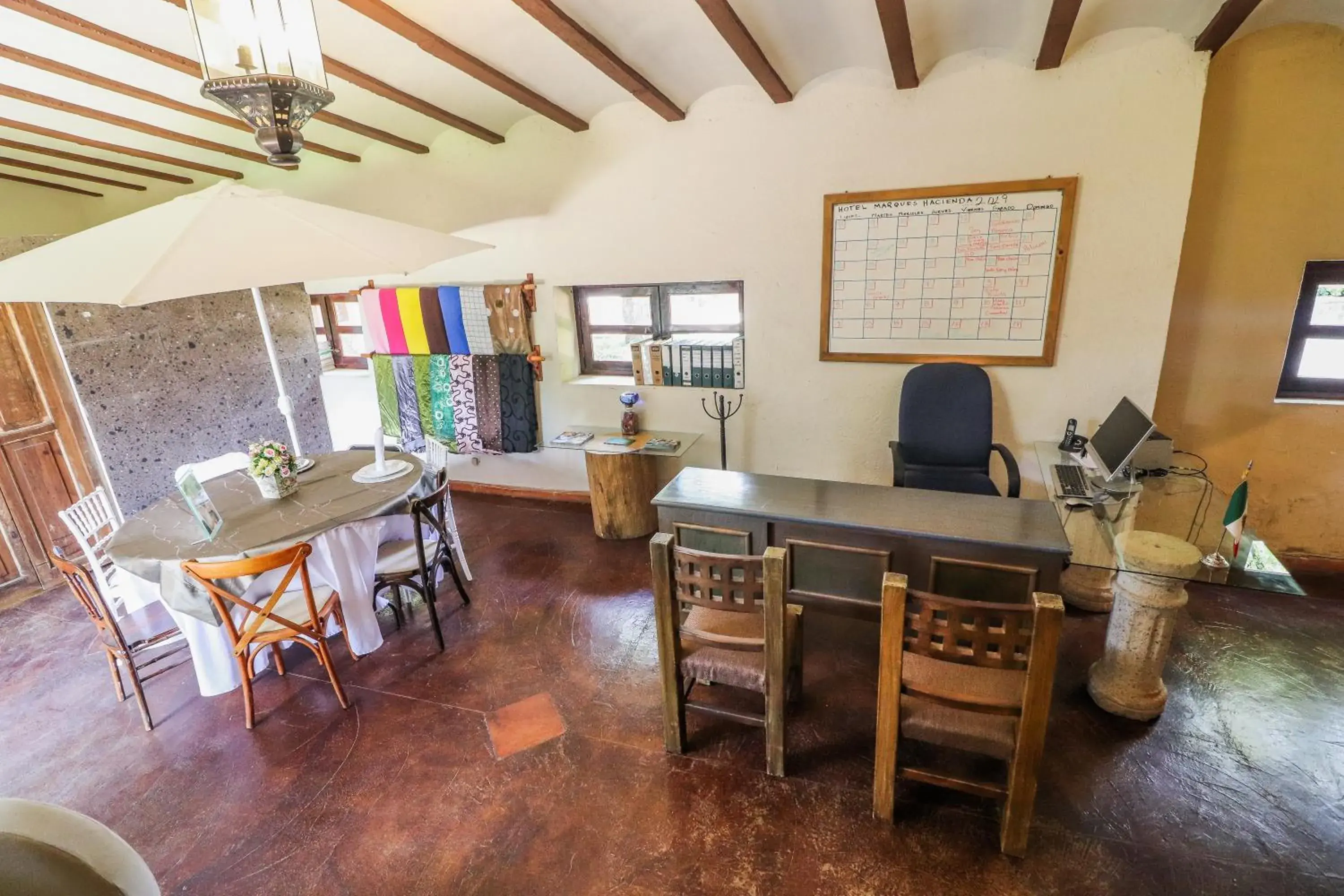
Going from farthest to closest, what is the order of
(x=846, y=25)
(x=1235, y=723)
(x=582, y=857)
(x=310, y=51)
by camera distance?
(x=846, y=25), (x=1235, y=723), (x=582, y=857), (x=310, y=51)

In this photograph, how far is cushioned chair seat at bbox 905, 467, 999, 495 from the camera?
126 inches

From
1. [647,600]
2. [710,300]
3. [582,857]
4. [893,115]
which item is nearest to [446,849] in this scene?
[582,857]

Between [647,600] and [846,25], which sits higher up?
[846,25]

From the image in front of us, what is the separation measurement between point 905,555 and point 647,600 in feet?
5.04

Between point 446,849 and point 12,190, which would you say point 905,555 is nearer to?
point 446,849

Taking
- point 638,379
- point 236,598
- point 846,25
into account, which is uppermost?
point 846,25

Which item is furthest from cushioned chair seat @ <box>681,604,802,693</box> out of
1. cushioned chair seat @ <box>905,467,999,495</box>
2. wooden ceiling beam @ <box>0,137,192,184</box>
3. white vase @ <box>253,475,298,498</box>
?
wooden ceiling beam @ <box>0,137,192,184</box>

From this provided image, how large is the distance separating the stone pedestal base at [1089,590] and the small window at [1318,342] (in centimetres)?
148

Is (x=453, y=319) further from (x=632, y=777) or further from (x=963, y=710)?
(x=963, y=710)

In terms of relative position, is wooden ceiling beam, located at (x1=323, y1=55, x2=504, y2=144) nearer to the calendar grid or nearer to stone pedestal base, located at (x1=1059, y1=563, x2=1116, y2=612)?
the calendar grid

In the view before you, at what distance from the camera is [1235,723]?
92.1 inches

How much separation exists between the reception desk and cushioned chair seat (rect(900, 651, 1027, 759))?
31cm

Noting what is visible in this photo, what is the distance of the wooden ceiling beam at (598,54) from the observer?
2.28 meters
